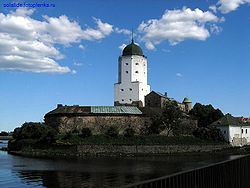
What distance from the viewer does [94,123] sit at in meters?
75.1

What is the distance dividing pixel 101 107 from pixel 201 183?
70507 millimetres

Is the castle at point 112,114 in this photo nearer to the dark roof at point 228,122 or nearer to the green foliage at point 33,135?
the green foliage at point 33,135

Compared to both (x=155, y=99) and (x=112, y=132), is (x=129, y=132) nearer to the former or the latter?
(x=112, y=132)

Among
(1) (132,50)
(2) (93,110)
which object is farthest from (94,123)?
(1) (132,50)

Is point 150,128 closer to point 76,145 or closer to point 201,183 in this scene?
point 76,145

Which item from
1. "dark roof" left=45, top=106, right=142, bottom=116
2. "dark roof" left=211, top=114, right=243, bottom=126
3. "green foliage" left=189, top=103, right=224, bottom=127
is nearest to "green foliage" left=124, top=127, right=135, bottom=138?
"dark roof" left=45, top=106, right=142, bottom=116

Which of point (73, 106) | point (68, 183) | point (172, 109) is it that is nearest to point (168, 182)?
point (68, 183)

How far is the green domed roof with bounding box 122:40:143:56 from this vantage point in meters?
93.5

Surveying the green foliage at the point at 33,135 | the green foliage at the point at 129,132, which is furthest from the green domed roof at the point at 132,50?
the green foliage at the point at 33,135

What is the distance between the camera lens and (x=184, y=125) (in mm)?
80438

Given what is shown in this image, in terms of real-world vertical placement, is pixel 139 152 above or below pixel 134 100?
below

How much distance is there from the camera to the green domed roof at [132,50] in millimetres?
93500

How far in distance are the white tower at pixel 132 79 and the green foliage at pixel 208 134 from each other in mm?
17688

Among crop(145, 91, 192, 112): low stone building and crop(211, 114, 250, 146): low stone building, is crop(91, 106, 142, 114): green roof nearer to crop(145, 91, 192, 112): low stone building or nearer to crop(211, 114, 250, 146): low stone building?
crop(145, 91, 192, 112): low stone building
